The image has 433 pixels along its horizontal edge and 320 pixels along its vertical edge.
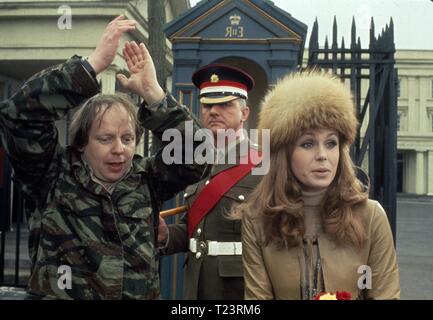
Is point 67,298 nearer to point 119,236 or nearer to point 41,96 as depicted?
point 119,236

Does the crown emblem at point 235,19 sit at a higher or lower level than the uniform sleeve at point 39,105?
higher

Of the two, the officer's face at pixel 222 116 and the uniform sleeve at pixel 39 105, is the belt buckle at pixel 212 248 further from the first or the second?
the uniform sleeve at pixel 39 105

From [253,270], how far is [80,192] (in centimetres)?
72

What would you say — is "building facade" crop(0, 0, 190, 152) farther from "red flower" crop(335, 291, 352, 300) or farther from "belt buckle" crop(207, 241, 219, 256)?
"red flower" crop(335, 291, 352, 300)

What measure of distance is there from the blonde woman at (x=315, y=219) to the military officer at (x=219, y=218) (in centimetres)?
51

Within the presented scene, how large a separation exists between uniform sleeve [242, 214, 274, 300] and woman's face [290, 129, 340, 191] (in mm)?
283

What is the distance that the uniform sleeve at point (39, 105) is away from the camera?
1554 mm

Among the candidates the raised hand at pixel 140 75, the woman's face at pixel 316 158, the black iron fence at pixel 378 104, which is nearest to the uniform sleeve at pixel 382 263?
the woman's face at pixel 316 158

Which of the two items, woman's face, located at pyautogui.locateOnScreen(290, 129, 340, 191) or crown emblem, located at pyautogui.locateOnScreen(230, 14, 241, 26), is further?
crown emblem, located at pyautogui.locateOnScreen(230, 14, 241, 26)

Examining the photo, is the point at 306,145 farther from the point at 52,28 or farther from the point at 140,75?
the point at 52,28

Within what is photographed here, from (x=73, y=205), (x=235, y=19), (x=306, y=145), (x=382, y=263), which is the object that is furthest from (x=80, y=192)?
(x=235, y=19)

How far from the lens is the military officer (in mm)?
2365

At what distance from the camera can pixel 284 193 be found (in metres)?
1.77

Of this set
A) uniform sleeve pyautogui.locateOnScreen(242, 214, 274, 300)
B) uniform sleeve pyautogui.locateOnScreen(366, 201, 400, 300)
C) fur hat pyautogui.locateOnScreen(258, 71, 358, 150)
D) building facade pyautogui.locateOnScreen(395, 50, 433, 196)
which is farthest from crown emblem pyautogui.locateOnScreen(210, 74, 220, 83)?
building facade pyautogui.locateOnScreen(395, 50, 433, 196)
